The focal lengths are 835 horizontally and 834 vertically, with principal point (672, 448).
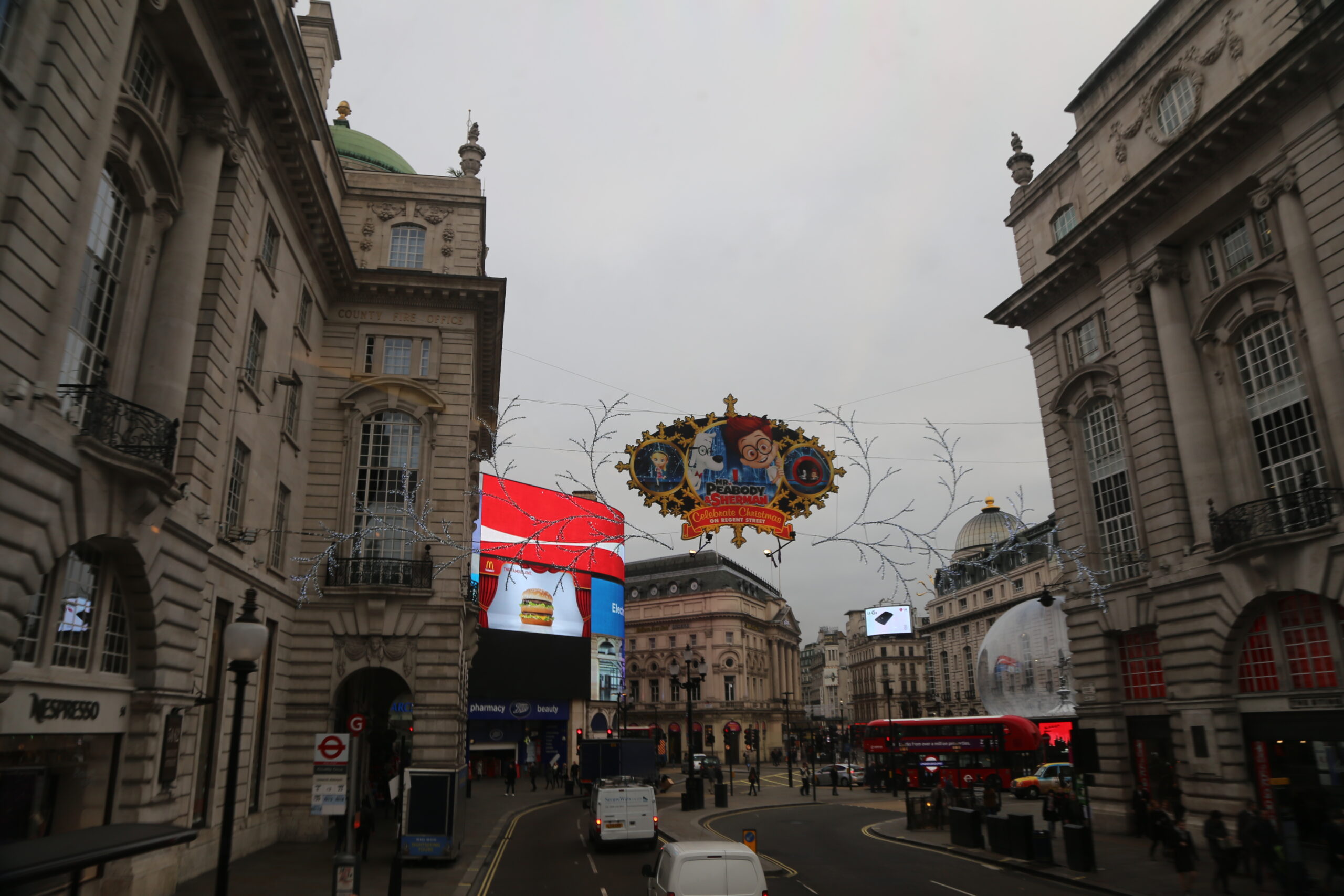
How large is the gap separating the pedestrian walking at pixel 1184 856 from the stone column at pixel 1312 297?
945 centimetres

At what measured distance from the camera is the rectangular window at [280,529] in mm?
23969

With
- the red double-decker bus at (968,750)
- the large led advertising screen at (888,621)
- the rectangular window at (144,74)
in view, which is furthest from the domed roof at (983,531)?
the rectangular window at (144,74)

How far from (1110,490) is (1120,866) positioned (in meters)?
11.9

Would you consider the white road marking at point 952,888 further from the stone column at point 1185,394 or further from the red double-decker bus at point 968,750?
the red double-decker bus at point 968,750

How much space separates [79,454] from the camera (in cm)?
1250

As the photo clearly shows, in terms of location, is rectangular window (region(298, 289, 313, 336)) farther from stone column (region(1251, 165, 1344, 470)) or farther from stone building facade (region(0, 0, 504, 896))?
stone column (region(1251, 165, 1344, 470))

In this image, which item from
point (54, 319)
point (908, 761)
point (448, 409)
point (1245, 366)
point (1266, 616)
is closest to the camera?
point (54, 319)

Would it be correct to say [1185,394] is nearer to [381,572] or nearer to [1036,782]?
[1036,782]

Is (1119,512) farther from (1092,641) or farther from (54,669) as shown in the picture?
(54,669)

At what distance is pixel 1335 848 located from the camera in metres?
16.0

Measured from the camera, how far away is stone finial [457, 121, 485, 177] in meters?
32.7

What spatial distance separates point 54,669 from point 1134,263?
28.8m

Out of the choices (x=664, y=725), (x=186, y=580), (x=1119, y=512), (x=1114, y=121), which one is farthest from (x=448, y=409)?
(x=664, y=725)

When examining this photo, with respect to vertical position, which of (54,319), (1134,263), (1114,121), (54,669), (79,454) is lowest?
(54,669)
